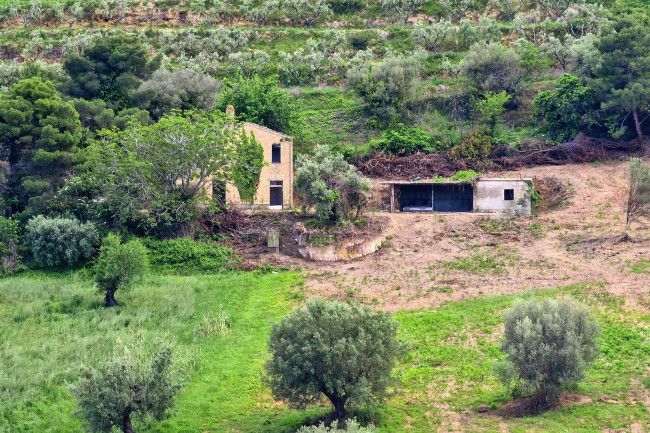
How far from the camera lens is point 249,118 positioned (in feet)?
173

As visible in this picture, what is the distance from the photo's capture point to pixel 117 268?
38.8 meters

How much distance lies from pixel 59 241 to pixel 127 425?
16.7m

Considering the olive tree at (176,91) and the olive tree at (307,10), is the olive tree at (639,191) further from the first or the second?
the olive tree at (307,10)

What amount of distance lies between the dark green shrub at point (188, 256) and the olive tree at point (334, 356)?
46.4 ft

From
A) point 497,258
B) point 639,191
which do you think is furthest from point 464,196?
point 639,191

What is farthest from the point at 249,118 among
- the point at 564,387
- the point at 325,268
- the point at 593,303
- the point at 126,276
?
the point at 564,387

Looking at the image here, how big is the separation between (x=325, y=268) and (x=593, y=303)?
11986 mm

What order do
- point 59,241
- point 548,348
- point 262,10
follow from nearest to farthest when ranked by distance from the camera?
point 548,348, point 59,241, point 262,10

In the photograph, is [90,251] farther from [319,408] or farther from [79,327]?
[319,408]

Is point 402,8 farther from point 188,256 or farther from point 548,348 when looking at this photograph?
point 548,348

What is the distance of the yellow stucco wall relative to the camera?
163 ft

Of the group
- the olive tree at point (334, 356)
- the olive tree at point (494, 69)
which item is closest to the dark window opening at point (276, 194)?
the olive tree at point (494, 69)

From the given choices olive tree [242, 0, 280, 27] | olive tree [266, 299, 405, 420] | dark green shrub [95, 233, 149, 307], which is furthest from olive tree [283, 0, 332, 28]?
olive tree [266, 299, 405, 420]

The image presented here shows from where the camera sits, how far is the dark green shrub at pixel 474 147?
173 feet
